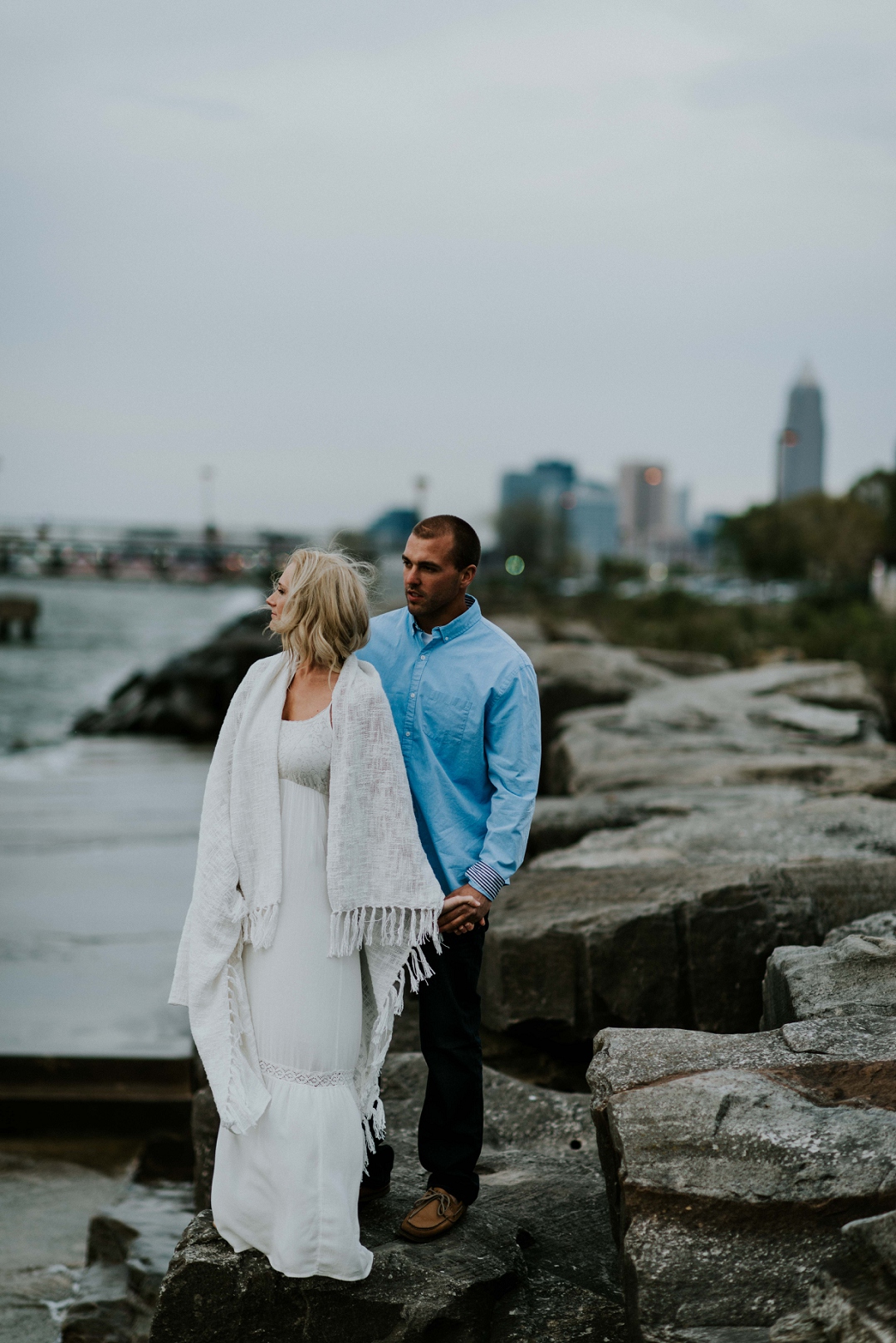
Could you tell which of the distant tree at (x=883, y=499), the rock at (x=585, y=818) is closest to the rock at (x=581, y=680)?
the rock at (x=585, y=818)

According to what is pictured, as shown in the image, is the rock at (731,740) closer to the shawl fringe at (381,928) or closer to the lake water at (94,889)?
the lake water at (94,889)

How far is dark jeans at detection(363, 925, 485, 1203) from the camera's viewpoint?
3.06 metres

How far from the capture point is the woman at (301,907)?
2756 mm

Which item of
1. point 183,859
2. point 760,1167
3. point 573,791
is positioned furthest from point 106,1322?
point 183,859

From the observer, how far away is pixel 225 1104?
8.95ft

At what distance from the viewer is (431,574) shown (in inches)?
120

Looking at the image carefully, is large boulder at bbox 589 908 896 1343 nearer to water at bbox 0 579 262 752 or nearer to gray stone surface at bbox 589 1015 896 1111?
gray stone surface at bbox 589 1015 896 1111

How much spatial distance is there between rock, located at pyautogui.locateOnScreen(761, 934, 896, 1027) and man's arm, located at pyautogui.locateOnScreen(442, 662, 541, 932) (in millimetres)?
1009

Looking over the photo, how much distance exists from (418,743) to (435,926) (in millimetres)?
452

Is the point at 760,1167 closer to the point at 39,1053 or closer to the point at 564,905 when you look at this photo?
the point at 564,905

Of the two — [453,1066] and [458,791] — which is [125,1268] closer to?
[453,1066]

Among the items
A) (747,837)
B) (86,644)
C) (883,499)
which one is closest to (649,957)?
(747,837)

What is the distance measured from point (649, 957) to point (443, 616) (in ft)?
5.96

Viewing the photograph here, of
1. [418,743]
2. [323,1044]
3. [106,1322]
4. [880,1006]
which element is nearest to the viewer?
[323,1044]
